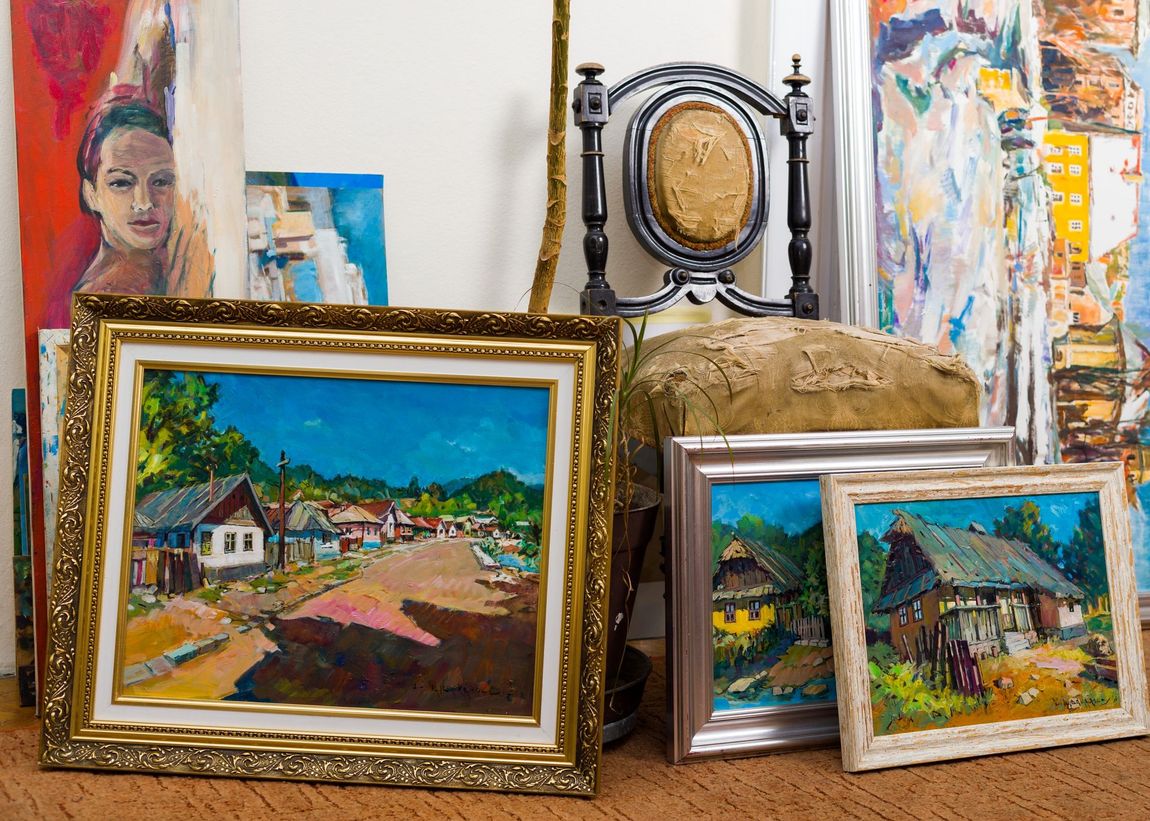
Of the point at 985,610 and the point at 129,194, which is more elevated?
the point at 129,194

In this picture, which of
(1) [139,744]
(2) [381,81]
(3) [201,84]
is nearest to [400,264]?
(2) [381,81]

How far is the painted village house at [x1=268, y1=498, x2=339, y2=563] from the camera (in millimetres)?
1155

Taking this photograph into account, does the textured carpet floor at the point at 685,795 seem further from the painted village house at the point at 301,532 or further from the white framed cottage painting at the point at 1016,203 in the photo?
the white framed cottage painting at the point at 1016,203

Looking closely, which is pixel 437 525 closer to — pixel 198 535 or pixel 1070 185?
pixel 198 535

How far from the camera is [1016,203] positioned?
1773 mm

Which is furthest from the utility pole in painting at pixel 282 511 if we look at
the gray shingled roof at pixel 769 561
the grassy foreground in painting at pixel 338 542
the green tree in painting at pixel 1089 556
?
the green tree in painting at pixel 1089 556

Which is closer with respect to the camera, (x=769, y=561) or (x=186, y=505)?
(x=186, y=505)

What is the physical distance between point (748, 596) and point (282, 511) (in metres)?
0.61

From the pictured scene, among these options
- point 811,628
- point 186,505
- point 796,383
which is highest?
point 796,383

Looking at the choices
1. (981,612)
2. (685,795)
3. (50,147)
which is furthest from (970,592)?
(50,147)

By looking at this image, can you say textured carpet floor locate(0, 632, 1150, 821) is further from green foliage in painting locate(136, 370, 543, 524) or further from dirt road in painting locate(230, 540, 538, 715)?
green foliage in painting locate(136, 370, 543, 524)

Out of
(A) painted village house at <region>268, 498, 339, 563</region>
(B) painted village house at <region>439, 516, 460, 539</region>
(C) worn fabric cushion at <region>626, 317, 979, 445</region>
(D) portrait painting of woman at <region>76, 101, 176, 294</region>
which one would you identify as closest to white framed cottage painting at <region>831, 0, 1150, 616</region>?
(C) worn fabric cushion at <region>626, 317, 979, 445</region>

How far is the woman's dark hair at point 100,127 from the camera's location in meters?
1.42

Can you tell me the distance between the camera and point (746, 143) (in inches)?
64.8
